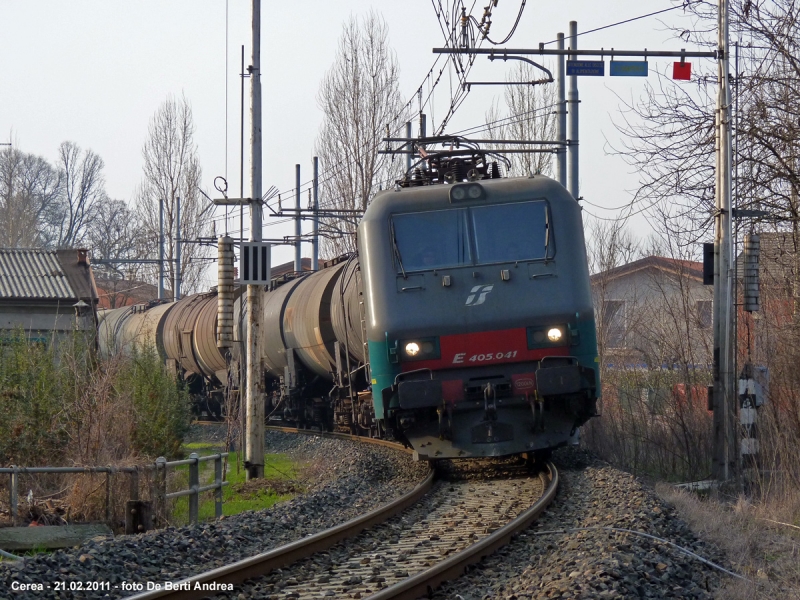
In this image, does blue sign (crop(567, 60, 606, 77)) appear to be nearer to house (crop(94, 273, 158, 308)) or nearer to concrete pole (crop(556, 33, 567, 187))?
concrete pole (crop(556, 33, 567, 187))

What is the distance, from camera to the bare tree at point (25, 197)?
62.5m

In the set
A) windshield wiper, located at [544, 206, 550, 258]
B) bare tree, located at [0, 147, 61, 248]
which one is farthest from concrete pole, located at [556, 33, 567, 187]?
bare tree, located at [0, 147, 61, 248]

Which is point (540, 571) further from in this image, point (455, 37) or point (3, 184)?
point (3, 184)

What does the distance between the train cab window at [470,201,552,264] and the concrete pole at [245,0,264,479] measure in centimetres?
370

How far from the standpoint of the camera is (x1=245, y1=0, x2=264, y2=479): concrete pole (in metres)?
12.9

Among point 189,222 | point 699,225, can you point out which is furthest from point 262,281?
point 189,222

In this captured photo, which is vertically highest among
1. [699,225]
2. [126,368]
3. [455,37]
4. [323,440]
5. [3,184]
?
[3,184]

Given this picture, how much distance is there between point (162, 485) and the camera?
9.99 metres

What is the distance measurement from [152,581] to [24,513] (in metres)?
3.67

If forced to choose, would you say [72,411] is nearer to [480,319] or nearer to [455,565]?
[480,319]

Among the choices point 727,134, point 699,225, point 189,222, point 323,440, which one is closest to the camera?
point 727,134

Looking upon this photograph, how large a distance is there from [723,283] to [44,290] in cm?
1464

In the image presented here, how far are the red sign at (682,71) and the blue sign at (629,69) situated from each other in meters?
0.38

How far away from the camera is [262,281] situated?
504 inches
